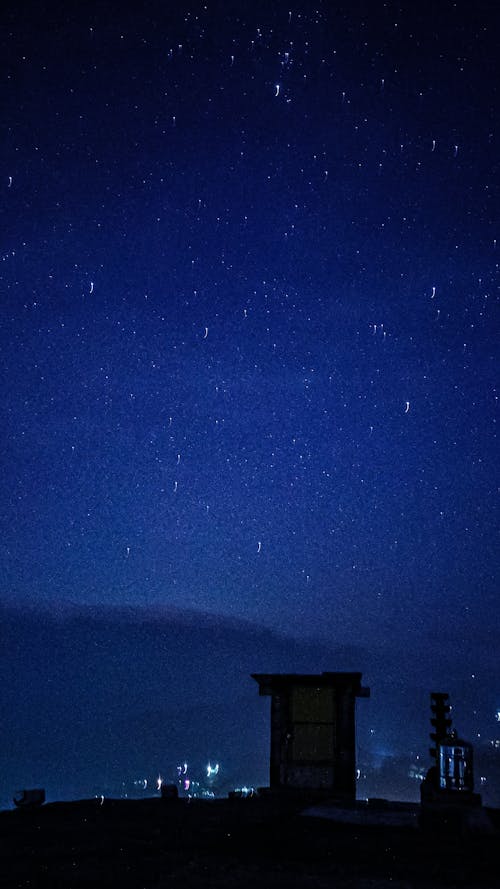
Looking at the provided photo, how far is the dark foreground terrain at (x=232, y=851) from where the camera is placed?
298 inches

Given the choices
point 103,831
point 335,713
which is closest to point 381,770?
point 335,713

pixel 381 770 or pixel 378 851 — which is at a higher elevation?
pixel 378 851

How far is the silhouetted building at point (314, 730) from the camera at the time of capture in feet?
69.6

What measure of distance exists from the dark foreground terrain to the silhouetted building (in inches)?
293

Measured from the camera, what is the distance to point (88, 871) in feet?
25.7

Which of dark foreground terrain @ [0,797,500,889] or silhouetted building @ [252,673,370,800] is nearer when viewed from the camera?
dark foreground terrain @ [0,797,500,889]

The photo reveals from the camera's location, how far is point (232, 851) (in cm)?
934

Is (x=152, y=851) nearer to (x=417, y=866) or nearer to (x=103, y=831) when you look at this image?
(x=103, y=831)

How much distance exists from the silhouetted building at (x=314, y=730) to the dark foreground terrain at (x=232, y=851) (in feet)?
24.4

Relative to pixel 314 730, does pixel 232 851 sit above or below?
below

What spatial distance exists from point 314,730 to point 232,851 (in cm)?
1292

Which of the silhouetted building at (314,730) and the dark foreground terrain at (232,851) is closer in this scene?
the dark foreground terrain at (232,851)

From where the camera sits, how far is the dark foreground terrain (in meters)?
7.57

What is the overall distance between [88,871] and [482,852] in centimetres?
547
